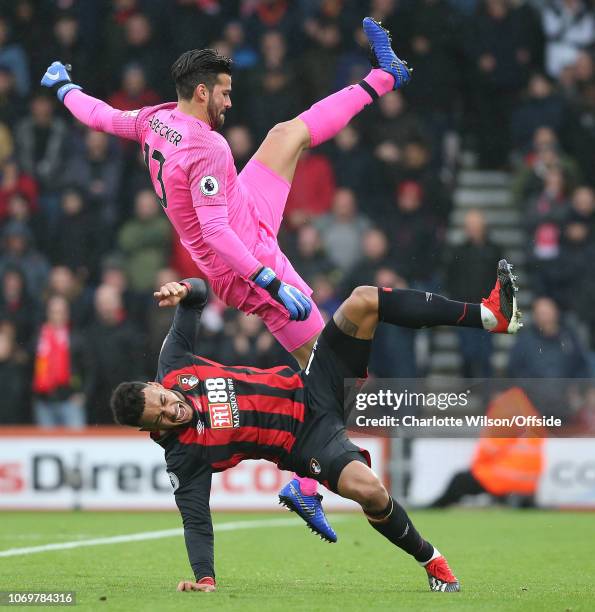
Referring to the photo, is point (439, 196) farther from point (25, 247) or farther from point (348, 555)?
point (348, 555)

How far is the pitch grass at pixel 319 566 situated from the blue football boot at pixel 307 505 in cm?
27

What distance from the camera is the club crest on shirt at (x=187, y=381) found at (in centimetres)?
742

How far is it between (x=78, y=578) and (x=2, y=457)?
665 centimetres

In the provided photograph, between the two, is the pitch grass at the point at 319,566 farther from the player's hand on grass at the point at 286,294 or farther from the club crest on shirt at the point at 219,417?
the player's hand on grass at the point at 286,294

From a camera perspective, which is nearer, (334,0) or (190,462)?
(190,462)

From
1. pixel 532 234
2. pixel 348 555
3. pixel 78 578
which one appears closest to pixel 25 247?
pixel 532 234

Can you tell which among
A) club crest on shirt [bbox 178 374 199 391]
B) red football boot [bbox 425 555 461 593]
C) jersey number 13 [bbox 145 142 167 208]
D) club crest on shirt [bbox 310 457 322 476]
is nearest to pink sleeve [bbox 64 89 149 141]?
jersey number 13 [bbox 145 142 167 208]

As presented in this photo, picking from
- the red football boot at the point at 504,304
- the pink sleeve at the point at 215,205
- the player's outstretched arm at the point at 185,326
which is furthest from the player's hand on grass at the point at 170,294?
the red football boot at the point at 504,304

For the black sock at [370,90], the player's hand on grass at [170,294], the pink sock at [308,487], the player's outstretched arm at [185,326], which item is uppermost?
the black sock at [370,90]

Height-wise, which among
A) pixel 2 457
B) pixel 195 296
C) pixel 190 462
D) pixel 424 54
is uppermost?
pixel 424 54

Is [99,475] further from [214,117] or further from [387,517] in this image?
[387,517]

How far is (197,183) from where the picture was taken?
7.72 metres

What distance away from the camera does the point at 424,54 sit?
16266 millimetres

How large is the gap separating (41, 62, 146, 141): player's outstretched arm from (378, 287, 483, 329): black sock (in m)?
1.86
